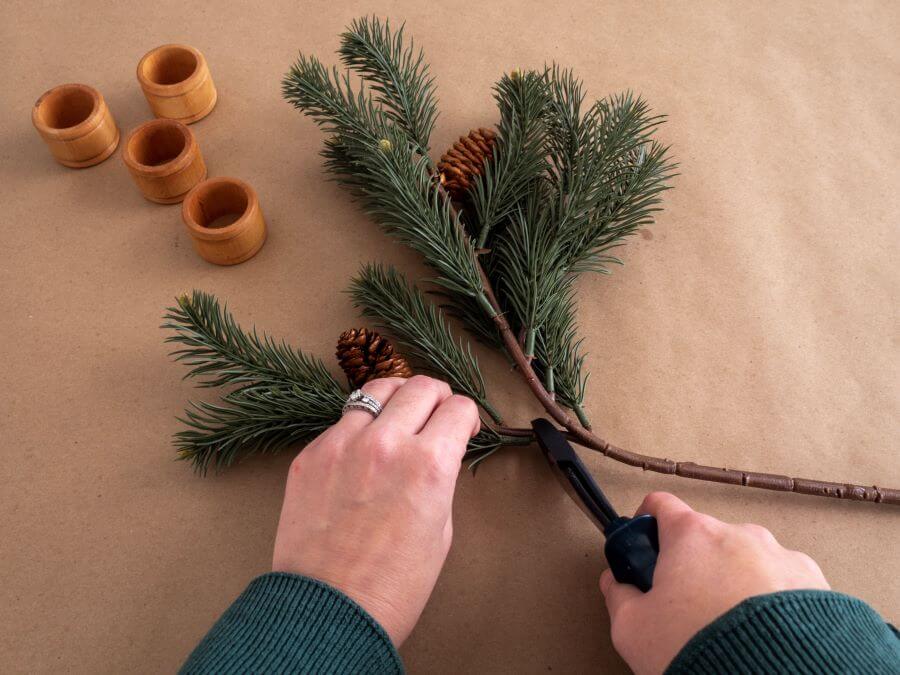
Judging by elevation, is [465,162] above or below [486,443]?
above

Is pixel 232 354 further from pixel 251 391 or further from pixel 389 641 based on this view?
pixel 389 641

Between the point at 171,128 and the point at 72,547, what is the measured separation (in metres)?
0.58

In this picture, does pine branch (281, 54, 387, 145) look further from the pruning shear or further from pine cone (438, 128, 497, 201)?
the pruning shear

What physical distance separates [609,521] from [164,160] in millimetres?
822

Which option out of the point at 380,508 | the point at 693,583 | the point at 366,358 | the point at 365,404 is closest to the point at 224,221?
the point at 366,358

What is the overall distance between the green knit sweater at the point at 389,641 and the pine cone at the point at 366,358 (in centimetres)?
28

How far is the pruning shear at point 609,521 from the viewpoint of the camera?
0.66 metres

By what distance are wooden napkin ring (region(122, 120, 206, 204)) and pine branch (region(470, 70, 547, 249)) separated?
1.37 feet

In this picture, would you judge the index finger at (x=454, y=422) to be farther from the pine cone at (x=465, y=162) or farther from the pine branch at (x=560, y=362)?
the pine cone at (x=465, y=162)

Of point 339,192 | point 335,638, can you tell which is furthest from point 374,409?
point 339,192

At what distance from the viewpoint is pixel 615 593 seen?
0.68 meters

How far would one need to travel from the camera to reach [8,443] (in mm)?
874

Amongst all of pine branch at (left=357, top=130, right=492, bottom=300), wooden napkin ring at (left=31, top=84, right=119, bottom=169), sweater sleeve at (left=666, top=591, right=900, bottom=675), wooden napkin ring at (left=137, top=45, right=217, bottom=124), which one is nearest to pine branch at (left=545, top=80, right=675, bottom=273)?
pine branch at (left=357, top=130, right=492, bottom=300)

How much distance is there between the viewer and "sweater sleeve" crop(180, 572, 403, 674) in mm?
560
